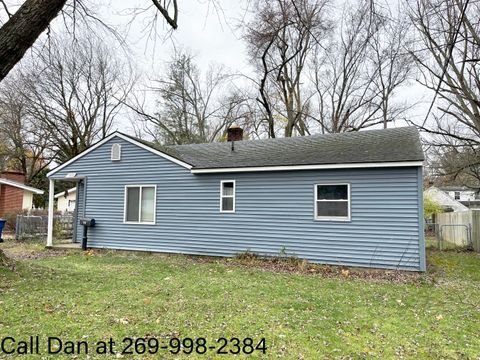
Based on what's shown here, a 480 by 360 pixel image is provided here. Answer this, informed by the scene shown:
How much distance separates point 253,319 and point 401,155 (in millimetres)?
6003

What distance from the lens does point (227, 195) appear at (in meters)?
10.6

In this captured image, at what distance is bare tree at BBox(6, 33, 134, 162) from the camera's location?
22.2 metres

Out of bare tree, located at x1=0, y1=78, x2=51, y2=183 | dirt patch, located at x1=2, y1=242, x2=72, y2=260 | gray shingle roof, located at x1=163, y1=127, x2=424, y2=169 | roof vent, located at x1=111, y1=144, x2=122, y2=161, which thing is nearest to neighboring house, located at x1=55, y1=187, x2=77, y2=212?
bare tree, located at x1=0, y1=78, x2=51, y2=183

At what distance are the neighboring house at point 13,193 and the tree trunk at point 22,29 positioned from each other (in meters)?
18.4

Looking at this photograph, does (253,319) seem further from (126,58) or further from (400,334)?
(126,58)

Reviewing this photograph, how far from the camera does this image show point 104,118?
2538cm

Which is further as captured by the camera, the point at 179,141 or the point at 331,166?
the point at 179,141

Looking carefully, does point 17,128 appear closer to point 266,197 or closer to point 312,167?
point 266,197

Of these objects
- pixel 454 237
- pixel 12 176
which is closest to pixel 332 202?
pixel 454 237

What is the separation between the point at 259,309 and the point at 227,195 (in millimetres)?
5720

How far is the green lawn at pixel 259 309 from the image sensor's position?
3.97 metres

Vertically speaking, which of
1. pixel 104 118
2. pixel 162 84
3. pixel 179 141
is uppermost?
pixel 162 84

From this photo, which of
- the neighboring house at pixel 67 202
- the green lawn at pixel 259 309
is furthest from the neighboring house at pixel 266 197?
the neighboring house at pixel 67 202

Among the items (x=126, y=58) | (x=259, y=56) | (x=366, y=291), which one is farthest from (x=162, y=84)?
(x=366, y=291)
